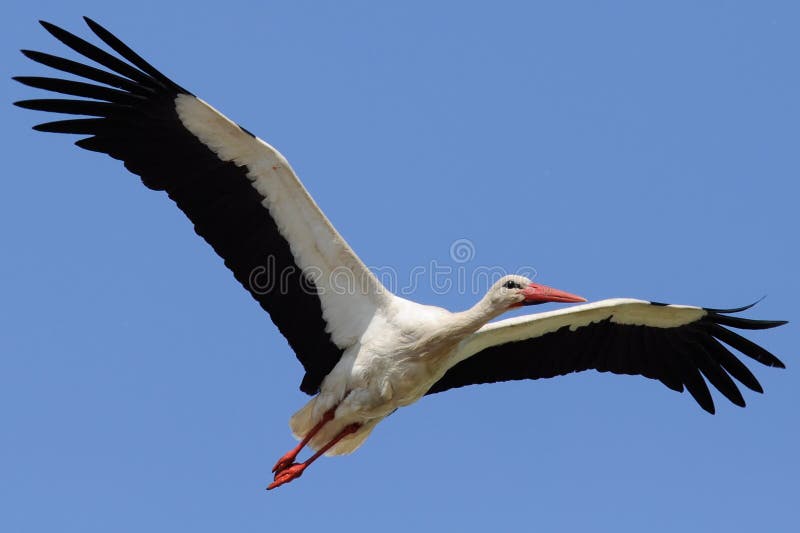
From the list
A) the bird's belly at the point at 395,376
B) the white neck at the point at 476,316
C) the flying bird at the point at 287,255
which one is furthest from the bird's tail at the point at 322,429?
the white neck at the point at 476,316

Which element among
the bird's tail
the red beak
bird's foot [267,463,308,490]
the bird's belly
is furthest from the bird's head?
bird's foot [267,463,308,490]

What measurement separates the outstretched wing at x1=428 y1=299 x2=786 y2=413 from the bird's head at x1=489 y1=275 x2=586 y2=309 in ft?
2.52

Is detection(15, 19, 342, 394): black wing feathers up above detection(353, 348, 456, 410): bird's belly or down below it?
above

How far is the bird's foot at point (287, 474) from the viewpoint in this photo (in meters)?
13.1

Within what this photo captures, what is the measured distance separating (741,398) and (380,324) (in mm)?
3821

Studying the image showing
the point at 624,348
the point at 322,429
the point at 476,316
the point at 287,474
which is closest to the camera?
the point at 476,316

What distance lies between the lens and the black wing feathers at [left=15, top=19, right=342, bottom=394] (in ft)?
42.0

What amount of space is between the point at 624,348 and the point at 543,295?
1793 millimetres

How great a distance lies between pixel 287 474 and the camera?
43.2 ft

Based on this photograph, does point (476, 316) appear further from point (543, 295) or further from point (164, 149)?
point (164, 149)

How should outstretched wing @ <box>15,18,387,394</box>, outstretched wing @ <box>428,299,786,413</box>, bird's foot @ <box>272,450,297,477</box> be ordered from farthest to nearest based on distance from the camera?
1. outstretched wing @ <box>428,299,786,413</box>
2. bird's foot @ <box>272,450,297,477</box>
3. outstretched wing @ <box>15,18,387,394</box>

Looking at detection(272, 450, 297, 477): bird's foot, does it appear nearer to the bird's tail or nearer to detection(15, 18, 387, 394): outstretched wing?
the bird's tail

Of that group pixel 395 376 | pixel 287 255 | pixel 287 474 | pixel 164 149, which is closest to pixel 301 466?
pixel 287 474

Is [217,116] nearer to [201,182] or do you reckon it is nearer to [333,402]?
[201,182]
